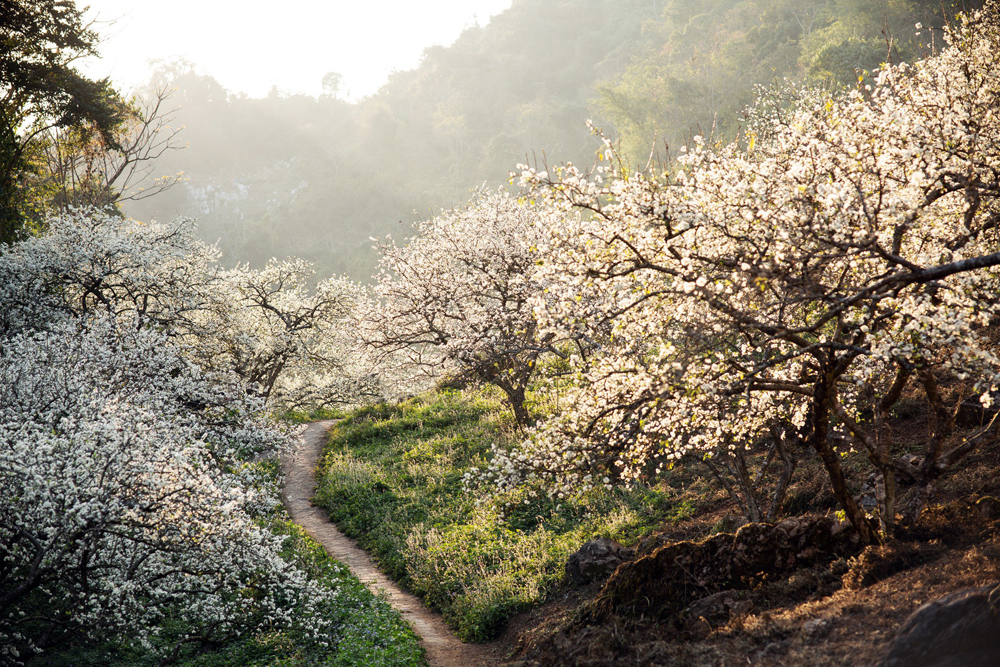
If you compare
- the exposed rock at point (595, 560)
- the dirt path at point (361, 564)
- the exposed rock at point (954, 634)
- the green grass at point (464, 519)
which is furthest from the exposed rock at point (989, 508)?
the dirt path at point (361, 564)

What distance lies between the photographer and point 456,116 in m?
89.2

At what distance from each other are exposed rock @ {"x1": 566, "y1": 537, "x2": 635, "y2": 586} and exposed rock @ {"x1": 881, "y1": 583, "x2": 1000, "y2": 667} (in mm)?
6626

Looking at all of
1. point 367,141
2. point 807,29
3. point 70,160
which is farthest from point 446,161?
point 70,160

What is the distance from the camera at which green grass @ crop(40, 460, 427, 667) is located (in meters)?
10.2

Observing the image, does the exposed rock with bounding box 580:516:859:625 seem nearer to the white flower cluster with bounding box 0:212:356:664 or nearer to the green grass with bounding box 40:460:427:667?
the green grass with bounding box 40:460:427:667

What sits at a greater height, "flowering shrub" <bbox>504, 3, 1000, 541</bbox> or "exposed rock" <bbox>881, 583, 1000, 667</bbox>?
"flowering shrub" <bbox>504, 3, 1000, 541</bbox>

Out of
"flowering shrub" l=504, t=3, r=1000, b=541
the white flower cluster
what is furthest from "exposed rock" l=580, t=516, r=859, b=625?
the white flower cluster

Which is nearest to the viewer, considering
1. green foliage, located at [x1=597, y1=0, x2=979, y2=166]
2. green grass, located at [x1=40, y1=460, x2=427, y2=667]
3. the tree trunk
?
the tree trunk

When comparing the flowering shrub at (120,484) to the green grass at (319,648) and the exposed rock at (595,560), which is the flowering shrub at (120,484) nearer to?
the green grass at (319,648)

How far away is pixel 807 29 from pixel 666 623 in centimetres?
5594

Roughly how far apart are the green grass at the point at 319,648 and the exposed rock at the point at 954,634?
7670 millimetres

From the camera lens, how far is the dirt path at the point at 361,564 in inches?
433

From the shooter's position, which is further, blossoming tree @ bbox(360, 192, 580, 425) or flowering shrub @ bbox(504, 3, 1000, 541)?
blossoming tree @ bbox(360, 192, 580, 425)

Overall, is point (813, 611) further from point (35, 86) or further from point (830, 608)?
point (35, 86)
